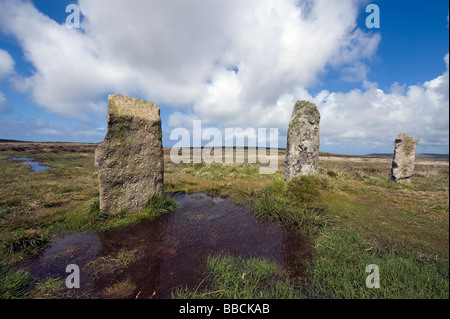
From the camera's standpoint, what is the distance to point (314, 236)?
5309 millimetres

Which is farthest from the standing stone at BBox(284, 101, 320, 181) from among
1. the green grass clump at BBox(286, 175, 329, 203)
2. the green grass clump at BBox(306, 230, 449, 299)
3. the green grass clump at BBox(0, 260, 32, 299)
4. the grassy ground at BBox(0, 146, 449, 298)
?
the green grass clump at BBox(0, 260, 32, 299)

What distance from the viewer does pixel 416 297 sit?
293cm

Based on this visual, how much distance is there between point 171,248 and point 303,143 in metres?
9.42

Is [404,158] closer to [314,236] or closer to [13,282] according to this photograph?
[314,236]

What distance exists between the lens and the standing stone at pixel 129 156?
19.9 feet

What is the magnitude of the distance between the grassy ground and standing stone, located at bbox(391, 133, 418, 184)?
5469 mm

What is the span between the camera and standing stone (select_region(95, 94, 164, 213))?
6066 mm

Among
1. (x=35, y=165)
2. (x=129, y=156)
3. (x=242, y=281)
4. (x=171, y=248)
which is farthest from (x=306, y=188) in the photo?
(x=35, y=165)

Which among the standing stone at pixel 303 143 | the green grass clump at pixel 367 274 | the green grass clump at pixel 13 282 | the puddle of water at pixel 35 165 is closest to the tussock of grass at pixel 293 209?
the green grass clump at pixel 367 274

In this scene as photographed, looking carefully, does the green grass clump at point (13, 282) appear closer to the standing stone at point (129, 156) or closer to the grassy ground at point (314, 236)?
the grassy ground at point (314, 236)

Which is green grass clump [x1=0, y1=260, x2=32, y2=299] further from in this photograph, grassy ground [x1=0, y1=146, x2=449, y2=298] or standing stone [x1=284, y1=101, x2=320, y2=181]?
standing stone [x1=284, y1=101, x2=320, y2=181]

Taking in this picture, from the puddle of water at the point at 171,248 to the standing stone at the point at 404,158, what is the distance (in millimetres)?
13798
